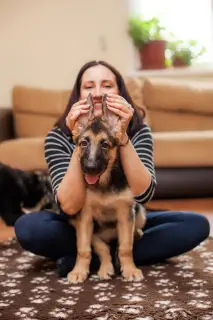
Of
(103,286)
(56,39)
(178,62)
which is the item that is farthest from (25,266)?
(178,62)

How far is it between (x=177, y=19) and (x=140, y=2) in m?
0.41

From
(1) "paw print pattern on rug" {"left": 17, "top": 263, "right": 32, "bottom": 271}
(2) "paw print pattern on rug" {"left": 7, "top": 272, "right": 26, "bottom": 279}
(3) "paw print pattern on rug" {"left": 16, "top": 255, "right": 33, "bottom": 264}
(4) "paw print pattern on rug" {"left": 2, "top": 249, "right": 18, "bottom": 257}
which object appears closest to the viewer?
(2) "paw print pattern on rug" {"left": 7, "top": 272, "right": 26, "bottom": 279}

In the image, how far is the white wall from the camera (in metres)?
Answer: 5.02

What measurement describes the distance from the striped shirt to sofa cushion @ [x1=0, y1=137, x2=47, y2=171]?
176 centimetres

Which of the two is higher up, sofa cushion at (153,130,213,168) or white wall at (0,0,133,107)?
white wall at (0,0,133,107)

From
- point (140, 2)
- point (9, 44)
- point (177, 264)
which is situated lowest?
point (177, 264)

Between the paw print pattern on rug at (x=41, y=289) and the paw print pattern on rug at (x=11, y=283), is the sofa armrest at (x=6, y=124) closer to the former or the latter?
the paw print pattern on rug at (x=11, y=283)

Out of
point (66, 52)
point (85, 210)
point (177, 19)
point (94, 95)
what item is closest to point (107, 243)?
point (85, 210)

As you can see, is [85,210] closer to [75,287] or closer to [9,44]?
[75,287]

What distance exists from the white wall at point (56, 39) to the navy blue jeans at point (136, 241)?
3.19 m

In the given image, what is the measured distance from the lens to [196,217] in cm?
209

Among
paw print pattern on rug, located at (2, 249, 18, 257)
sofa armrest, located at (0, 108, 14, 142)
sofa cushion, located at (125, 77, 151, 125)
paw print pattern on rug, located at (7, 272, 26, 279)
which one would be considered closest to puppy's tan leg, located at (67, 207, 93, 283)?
paw print pattern on rug, located at (7, 272, 26, 279)

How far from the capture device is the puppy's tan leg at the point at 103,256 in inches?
76.4

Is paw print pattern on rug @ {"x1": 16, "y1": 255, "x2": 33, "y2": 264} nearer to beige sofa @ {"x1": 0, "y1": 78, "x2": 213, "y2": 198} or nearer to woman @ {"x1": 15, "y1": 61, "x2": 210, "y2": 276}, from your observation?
woman @ {"x1": 15, "y1": 61, "x2": 210, "y2": 276}
